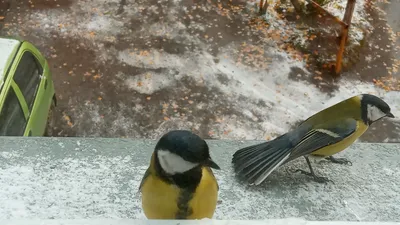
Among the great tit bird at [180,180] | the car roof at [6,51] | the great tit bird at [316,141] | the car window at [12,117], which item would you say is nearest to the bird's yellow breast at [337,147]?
the great tit bird at [316,141]

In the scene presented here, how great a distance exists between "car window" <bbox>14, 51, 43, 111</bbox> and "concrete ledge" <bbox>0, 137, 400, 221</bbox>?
5.45 ft

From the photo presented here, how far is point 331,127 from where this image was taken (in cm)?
300

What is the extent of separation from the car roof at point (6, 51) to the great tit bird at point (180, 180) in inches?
95.3

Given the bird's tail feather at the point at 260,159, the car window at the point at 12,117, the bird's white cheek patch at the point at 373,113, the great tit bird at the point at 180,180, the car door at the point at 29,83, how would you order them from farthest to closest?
the car door at the point at 29,83, the car window at the point at 12,117, the bird's white cheek patch at the point at 373,113, the bird's tail feather at the point at 260,159, the great tit bird at the point at 180,180

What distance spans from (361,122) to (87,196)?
5.66 ft

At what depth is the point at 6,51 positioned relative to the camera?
14.0 feet

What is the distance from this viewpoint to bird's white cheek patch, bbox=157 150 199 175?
1899 millimetres

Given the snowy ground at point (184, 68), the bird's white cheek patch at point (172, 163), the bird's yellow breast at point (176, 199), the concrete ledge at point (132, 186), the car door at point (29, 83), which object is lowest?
the snowy ground at point (184, 68)

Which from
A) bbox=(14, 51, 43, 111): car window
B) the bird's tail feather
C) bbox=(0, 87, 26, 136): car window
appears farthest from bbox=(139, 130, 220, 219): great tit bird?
bbox=(14, 51, 43, 111): car window

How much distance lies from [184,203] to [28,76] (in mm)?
2968

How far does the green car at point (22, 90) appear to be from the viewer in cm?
397

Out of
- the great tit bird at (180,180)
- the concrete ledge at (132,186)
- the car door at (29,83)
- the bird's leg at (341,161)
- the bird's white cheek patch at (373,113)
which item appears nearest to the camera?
the great tit bird at (180,180)

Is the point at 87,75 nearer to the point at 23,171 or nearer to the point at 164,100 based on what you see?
the point at 164,100

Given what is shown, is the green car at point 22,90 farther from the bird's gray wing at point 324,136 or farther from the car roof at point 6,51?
the bird's gray wing at point 324,136
